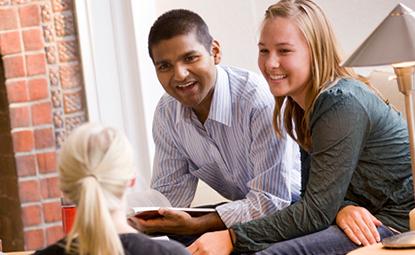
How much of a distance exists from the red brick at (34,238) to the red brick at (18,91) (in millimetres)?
550

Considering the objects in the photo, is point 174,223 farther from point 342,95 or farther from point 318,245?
point 342,95

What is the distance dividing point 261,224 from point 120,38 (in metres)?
1.86

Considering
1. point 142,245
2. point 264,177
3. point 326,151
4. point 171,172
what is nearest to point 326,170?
point 326,151

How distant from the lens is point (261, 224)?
10.3 ft

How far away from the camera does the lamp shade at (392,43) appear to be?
9.35 feet

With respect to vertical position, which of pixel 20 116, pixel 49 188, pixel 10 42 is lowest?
pixel 49 188

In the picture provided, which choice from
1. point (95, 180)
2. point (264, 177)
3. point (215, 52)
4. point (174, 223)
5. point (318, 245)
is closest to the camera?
point (95, 180)

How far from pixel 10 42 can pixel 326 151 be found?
2.07 meters

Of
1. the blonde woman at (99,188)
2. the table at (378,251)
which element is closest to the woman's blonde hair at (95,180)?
the blonde woman at (99,188)

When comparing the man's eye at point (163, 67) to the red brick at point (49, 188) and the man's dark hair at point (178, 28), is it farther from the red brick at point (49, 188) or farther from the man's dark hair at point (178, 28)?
the red brick at point (49, 188)

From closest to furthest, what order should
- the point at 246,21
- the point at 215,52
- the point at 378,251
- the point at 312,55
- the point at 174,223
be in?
1. the point at 378,251
2. the point at 312,55
3. the point at 174,223
4. the point at 215,52
5. the point at 246,21

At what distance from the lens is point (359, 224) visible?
3.07 m

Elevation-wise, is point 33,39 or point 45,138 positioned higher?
point 33,39

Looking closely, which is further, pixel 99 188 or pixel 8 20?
pixel 8 20
